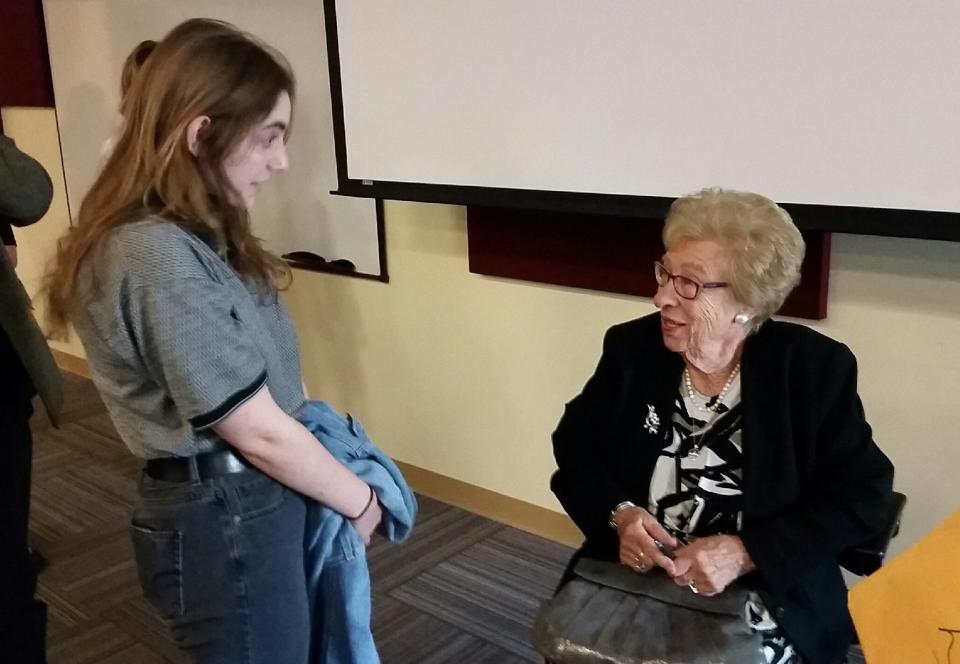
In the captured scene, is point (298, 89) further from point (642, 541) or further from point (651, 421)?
point (642, 541)

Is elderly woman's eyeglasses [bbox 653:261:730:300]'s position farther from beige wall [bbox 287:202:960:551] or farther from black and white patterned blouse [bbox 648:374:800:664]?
beige wall [bbox 287:202:960:551]

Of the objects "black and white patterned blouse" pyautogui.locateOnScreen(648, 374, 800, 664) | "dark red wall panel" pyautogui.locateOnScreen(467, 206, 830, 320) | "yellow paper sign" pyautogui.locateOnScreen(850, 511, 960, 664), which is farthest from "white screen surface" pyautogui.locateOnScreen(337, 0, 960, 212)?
"yellow paper sign" pyautogui.locateOnScreen(850, 511, 960, 664)

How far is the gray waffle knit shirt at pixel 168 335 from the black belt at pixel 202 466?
0.7 inches

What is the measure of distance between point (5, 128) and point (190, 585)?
3.90m

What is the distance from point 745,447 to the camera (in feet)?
4.68

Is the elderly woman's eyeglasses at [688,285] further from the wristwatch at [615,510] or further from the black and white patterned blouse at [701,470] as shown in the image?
the wristwatch at [615,510]

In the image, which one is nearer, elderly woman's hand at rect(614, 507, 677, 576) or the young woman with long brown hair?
the young woman with long brown hair

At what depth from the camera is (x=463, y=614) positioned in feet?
7.73

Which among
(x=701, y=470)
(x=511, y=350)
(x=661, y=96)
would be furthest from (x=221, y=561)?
(x=511, y=350)

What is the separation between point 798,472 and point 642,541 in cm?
27

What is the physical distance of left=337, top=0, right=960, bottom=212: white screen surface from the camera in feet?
5.32

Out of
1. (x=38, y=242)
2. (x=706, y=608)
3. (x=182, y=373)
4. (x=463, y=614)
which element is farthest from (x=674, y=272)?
(x=38, y=242)

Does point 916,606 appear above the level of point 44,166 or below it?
below

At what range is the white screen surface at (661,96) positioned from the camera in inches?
63.9
